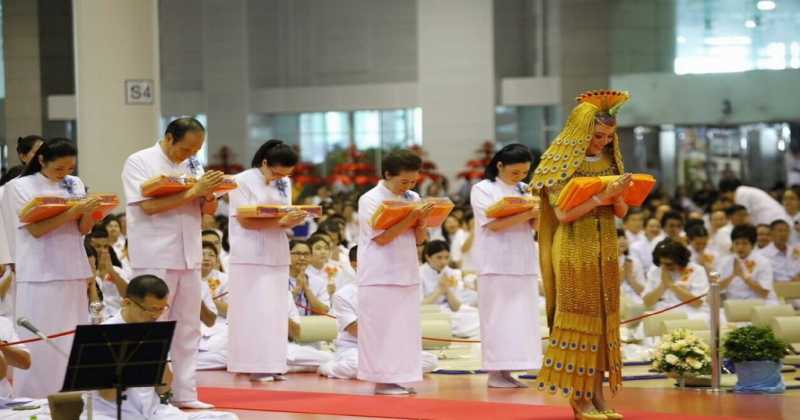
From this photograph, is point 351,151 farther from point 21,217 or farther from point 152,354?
point 152,354

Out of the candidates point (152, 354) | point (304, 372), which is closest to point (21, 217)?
point (152, 354)

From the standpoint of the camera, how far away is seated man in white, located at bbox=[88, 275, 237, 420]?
754 cm

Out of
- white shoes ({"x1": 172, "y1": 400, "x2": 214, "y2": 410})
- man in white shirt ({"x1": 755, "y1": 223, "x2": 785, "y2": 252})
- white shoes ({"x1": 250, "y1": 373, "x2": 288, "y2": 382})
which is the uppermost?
man in white shirt ({"x1": 755, "y1": 223, "x2": 785, "y2": 252})

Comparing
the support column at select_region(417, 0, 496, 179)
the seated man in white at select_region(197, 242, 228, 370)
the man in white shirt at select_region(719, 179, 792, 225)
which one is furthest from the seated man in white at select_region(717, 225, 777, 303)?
the support column at select_region(417, 0, 496, 179)

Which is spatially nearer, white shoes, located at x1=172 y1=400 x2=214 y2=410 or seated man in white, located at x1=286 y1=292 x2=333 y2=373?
white shoes, located at x1=172 y1=400 x2=214 y2=410

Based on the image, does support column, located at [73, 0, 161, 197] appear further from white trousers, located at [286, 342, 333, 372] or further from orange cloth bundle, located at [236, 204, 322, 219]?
orange cloth bundle, located at [236, 204, 322, 219]

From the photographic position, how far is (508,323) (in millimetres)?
10453

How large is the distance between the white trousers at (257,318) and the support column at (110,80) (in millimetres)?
4635

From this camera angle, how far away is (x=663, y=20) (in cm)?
2592

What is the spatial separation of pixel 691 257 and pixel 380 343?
5.72m

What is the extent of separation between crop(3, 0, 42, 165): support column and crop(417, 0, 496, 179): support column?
6702 mm

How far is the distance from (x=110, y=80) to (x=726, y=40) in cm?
1386

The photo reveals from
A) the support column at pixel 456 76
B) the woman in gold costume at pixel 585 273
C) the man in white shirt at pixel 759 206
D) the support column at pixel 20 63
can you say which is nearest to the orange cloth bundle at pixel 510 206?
the woman in gold costume at pixel 585 273

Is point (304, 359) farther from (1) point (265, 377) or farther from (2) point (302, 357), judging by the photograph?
(1) point (265, 377)
